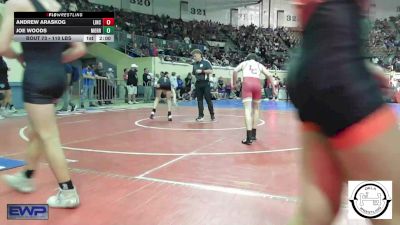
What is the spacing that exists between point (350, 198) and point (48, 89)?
238 centimetres

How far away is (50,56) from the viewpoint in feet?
9.64

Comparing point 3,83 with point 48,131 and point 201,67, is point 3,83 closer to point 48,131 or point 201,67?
point 201,67

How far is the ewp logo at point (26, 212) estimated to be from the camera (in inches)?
113

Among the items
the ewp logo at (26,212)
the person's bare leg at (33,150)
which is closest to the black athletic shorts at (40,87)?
the person's bare leg at (33,150)

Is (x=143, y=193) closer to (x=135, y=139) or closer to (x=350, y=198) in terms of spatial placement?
(x=350, y=198)

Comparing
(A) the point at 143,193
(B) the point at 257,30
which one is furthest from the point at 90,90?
(B) the point at 257,30

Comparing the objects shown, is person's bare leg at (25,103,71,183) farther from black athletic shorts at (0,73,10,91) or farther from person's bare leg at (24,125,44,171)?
black athletic shorts at (0,73,10,91)

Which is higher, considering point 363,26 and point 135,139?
point 363,26

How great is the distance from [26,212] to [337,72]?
270 cm

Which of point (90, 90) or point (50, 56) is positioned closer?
point (50, 56)
